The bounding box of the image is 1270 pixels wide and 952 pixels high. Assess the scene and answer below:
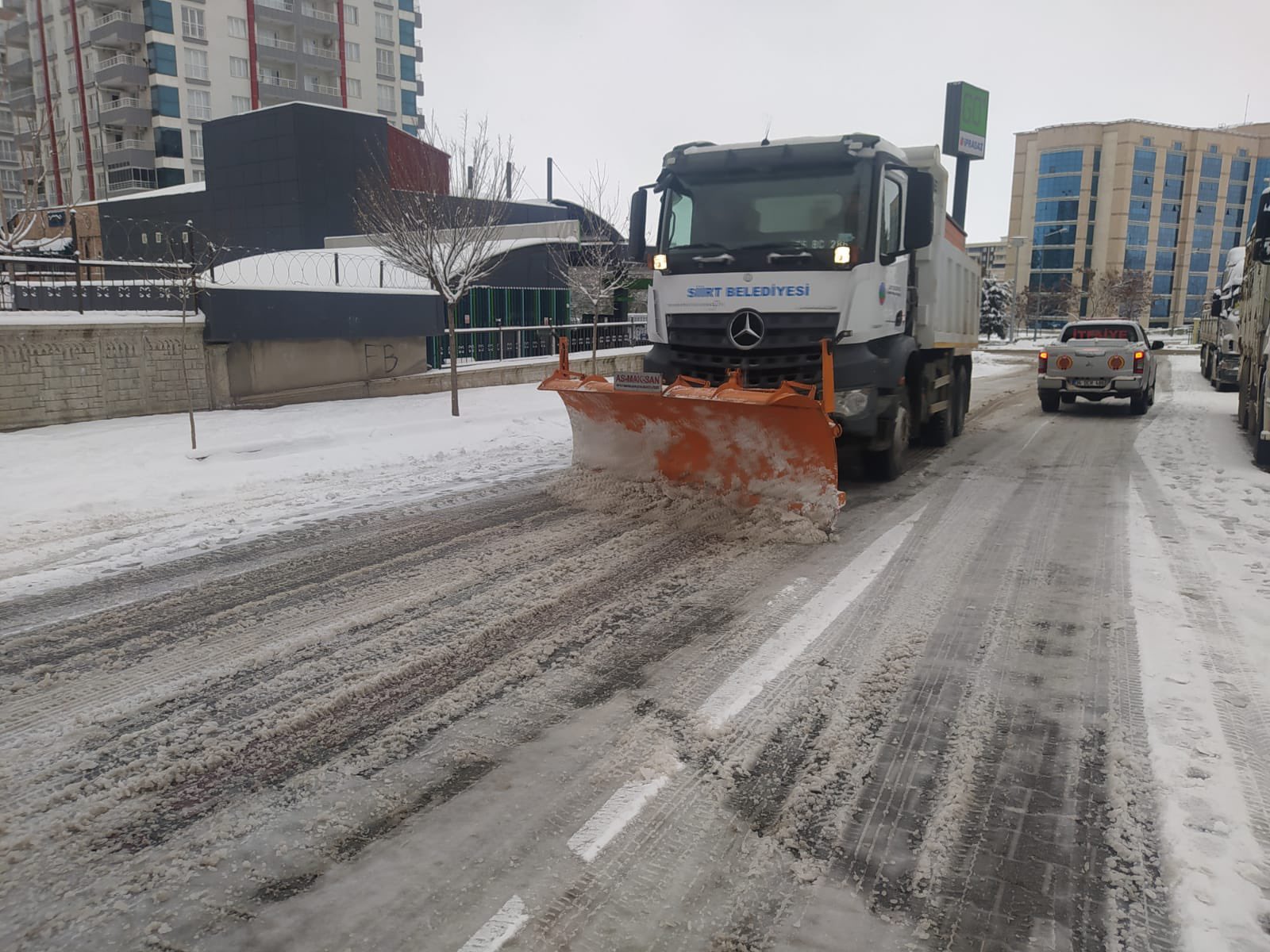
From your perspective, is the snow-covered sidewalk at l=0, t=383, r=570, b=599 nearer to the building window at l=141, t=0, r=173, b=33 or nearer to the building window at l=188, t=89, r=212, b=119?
the building window at l=188, t=89, r=212, b=119

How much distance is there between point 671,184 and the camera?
27.0 feet

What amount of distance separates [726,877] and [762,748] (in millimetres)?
814

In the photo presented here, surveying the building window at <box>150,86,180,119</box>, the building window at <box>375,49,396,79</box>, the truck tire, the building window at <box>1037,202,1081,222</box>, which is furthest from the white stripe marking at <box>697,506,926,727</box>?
the building window at <box>1037,202,1081,222</box>

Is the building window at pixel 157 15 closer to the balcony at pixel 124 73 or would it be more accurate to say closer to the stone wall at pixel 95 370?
the balcony at pixel 124 73

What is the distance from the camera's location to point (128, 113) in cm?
5138

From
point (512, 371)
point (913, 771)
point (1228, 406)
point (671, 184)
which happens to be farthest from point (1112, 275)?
point (913, 771)

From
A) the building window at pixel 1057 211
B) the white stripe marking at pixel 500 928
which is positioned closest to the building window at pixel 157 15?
the white stripe marking at pixel 500 928

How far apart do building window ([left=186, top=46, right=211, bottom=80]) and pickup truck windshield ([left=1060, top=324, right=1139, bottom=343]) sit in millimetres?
56141

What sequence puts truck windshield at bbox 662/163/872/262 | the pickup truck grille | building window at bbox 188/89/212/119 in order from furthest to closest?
building window at bbox 188/89/212/119 → truck windshield at bbox 662/163/872/262 → the pickup truck grille

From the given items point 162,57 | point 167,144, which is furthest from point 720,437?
point 162,57

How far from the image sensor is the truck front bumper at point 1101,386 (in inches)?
599

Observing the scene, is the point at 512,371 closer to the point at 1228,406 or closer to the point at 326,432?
the point at 326,432

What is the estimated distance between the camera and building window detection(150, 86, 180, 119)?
5138 centimetres

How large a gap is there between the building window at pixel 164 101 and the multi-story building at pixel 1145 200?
7790cm
